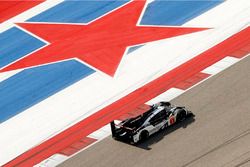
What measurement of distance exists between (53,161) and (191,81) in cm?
857

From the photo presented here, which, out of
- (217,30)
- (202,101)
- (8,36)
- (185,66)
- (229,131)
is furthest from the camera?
(8,36)

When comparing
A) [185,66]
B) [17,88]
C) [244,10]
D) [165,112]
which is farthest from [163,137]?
[244,10]

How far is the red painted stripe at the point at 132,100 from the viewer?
2706cm

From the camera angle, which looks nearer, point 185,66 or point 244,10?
point 185,66

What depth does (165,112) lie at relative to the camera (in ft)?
87.9

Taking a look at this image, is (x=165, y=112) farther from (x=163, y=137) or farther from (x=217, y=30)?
(x=217, y=30)

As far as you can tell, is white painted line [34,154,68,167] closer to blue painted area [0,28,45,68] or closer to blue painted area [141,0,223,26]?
blue painted area [0,28,45,68]

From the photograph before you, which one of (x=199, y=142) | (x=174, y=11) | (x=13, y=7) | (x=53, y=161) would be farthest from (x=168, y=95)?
(x=13, y=7)

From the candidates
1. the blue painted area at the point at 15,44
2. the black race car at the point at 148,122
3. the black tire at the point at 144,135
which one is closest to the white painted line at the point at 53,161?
the black race car at the point at 148,122

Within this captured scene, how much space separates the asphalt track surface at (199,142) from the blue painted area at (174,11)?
314 inches

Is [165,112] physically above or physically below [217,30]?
below

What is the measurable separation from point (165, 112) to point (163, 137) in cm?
126

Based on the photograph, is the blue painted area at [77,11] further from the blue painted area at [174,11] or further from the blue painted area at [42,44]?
the blue painted area at [174,11]

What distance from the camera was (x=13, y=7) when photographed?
39.3 m
